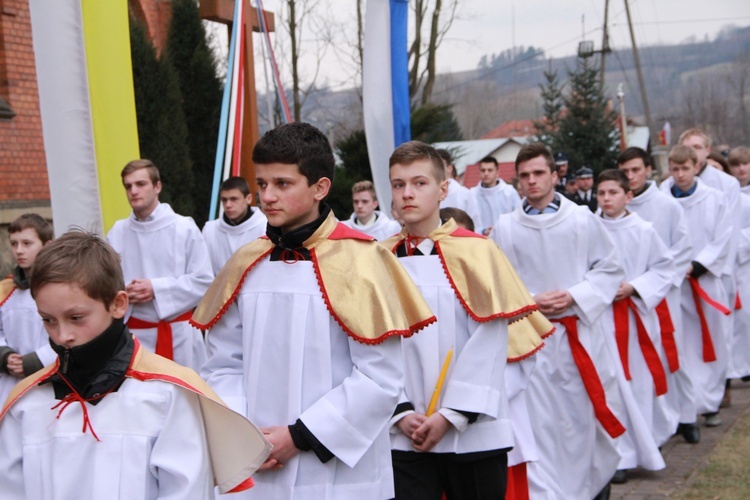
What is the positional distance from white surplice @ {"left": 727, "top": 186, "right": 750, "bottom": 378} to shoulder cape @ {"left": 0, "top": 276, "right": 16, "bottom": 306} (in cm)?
760

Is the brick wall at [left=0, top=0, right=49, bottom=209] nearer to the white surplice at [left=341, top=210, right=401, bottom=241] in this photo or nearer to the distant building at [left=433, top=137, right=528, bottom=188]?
the white surplice at [left=341, top=210, right=401, bottom=241]

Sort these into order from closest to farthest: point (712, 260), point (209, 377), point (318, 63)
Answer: point (209, 377) → point (712, 260) → point (318, 63)

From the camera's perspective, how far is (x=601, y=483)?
268 inches

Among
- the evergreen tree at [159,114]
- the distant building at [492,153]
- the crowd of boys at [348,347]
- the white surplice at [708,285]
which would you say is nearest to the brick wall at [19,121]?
the evergreen tree at [159,114]

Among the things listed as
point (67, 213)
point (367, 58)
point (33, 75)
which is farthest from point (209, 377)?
point (33, 75)

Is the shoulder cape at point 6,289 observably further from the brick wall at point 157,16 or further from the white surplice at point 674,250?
the brick wall at point 157,16

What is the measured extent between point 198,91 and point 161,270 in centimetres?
979

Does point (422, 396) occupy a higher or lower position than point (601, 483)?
higher

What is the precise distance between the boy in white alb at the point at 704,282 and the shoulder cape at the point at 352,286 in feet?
20.9

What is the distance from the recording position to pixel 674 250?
8.88 m

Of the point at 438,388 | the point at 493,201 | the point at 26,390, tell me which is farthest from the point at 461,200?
the point at 26,390

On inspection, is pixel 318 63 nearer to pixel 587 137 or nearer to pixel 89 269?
pixel 587 137

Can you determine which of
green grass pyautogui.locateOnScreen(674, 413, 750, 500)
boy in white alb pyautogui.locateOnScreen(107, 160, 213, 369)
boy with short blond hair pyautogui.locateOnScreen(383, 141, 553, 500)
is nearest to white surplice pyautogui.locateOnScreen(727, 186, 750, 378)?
green grass pyautogui.locateOnScreen(674, 413, 750, 500)

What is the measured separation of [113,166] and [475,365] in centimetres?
308
